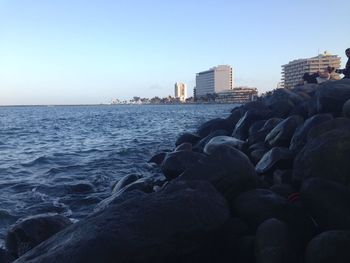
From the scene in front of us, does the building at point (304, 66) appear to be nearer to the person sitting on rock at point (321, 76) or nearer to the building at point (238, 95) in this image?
the person sitting on rock at point (321, 76)

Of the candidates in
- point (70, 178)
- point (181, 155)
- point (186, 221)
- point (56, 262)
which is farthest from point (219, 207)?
point (70, 178)

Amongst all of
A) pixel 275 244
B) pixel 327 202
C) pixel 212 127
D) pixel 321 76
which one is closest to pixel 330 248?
pixel 275 244

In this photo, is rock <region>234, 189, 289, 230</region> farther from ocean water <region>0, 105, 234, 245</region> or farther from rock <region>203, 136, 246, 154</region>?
rock <region>203, 136, 246, 154</region>

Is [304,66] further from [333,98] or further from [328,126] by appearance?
[328,126]

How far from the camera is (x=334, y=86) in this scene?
346 inches

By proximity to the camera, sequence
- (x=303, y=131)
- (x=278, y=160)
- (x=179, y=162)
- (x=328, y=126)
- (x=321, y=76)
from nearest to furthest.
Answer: (x=328, y=126) → (x=278, y=160) → (x=303, y=131) → (x=179, y=162) → (x=321, y=76)

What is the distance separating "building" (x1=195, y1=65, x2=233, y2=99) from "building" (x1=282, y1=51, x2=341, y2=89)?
10048 cm

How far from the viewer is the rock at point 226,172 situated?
537 cm

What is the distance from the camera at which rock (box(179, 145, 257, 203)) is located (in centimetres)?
537

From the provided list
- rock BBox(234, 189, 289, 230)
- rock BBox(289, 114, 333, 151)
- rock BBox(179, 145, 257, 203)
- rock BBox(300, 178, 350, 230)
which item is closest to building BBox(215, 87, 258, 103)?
rock BBox(289, 114, 333, 151)

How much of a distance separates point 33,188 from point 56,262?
7.51m

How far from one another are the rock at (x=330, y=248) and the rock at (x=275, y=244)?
0.22 m

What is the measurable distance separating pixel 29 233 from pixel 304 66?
59.1m

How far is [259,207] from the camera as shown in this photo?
4.84 metres
